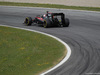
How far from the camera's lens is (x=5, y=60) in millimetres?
12172

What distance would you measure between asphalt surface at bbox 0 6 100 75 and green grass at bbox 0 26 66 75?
820 mm

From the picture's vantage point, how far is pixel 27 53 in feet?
43.8

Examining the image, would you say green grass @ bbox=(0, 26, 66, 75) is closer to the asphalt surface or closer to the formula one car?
the asphalt surface

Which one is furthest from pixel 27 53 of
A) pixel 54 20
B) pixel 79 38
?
pixel 54 20

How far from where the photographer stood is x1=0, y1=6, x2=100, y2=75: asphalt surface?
430 inches

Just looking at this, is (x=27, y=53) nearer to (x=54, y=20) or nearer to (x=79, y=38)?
(x=79, y=38)

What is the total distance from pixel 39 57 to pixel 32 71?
2019 mm

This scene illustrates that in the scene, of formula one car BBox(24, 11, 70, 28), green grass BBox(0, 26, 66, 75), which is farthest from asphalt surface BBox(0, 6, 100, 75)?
green grass BBox(0, 26, 66, 75)

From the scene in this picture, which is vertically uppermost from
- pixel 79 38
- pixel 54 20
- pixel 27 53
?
pixel 54 20

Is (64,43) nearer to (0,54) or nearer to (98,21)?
(0,54)

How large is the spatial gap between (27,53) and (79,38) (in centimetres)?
483

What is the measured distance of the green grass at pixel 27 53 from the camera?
36.4ft

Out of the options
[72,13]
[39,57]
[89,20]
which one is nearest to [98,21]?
[89,20]

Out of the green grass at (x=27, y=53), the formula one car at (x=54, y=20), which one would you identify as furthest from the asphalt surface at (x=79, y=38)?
the green grass at (x=27, y=53)
